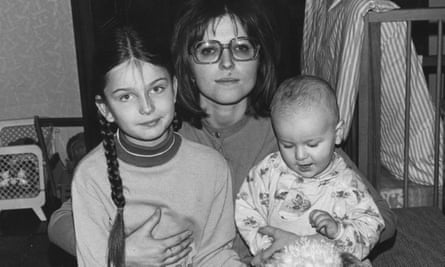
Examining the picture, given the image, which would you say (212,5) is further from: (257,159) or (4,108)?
(4,108)

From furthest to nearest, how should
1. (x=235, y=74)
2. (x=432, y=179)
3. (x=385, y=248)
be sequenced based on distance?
(x=432, y=179)
(x=385, y=248)
(x=235, y=74)

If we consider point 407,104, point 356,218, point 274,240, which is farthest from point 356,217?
point 407,104

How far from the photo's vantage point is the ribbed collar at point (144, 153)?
1.70 metres

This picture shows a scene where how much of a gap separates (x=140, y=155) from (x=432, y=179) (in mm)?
1553

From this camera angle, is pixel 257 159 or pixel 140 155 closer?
pixel 140 155

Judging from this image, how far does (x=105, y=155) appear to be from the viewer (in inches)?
66.8

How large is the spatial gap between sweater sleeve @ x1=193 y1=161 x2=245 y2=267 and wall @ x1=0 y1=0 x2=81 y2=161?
2.67m

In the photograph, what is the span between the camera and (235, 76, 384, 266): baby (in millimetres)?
1635

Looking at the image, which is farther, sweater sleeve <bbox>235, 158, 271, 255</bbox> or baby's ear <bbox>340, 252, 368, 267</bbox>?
sweater sleeve <bbox>235, 158, 271, 255</bbox>

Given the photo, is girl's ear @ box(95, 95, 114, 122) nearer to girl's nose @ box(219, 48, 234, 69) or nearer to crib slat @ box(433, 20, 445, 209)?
girl's nose @ box(219, 48, 234, 69)

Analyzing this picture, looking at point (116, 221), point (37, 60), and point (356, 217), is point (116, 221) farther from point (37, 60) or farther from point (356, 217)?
point (37, 60)

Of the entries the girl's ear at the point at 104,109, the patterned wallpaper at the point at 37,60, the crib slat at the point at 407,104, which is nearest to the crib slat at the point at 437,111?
the crib slat at the point at 407,104

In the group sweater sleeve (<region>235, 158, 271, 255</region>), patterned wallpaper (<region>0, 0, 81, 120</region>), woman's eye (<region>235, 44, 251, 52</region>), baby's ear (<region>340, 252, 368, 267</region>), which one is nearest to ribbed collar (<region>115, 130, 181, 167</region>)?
sweater sleeve (<region>235, 158, 271, 255</region>)

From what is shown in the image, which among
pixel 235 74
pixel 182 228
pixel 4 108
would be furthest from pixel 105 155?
pixel 4 108
